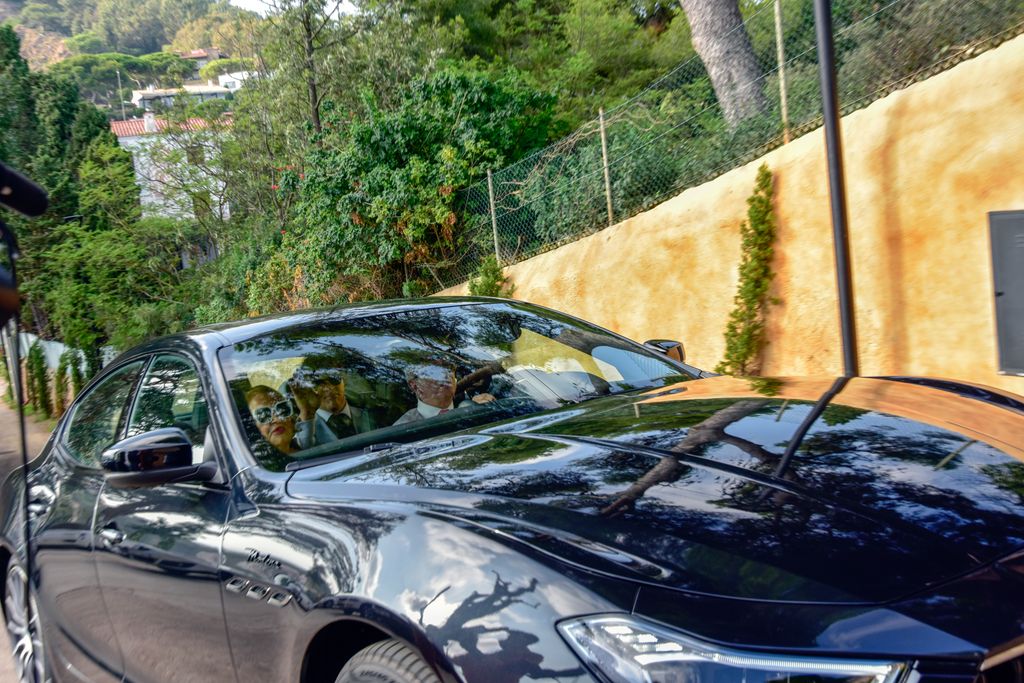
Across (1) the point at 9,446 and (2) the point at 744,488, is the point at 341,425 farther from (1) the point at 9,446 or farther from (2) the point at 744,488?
(1) the point at 9,446

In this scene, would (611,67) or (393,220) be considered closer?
(393,220)

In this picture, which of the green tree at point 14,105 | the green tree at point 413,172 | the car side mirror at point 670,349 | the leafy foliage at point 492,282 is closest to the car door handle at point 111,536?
the car side mirror at point 670,349

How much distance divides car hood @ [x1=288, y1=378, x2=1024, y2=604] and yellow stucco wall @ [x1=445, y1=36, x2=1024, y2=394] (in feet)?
16.2

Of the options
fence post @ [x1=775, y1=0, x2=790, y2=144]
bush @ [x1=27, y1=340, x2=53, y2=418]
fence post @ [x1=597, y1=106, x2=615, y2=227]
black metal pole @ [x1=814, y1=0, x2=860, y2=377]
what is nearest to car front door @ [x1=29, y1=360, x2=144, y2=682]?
black metal pole @ [x1=814, y1=0, x2=860, y2=377]

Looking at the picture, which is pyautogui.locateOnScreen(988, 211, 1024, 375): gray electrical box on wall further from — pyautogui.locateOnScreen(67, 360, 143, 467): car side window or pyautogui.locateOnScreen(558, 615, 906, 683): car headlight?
pyautogui.locateOnScreen(558, 615, 906, 683): car headlight

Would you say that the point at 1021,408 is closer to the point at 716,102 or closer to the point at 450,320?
the point at 450,320

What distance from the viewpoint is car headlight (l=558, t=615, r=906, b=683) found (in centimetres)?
167

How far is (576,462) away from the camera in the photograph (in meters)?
2.51

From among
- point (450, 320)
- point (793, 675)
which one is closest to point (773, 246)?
point (450, 320)

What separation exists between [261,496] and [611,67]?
21886 millimetres

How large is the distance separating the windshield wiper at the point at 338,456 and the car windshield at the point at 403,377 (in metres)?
0.03

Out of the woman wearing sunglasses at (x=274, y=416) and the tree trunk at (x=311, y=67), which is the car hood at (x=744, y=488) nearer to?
the woman wearing sunglasses at (x=274, y=416)

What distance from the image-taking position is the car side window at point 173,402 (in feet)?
10.9

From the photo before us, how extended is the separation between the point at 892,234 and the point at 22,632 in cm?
685
